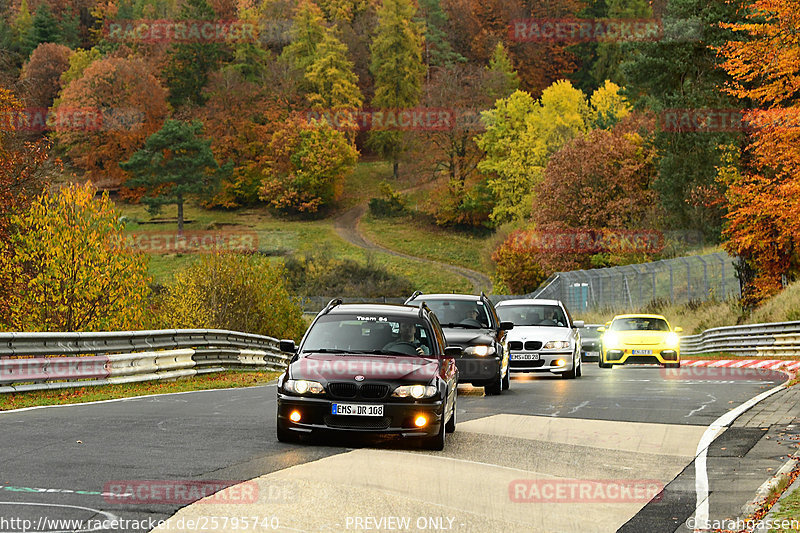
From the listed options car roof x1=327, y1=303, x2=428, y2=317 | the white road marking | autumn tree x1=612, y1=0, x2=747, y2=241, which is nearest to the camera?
the white road marking

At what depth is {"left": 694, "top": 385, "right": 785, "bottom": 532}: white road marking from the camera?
8240mm

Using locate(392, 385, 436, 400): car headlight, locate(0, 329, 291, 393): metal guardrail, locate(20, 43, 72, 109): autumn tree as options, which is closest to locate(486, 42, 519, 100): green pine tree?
locate(20, 43, 72, 109): autumn tree

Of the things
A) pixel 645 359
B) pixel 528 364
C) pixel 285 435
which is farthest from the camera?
pixel 645 359

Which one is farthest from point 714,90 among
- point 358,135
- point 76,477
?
point 358,135

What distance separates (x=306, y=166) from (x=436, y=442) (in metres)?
Result: 112

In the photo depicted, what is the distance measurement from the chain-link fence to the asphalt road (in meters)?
28.6

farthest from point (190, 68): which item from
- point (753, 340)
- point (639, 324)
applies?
point (639, 324)

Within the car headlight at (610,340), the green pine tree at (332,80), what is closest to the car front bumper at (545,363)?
the car headlight at (610,340)

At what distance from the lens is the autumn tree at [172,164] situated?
11150 centimetres

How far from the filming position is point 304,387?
11711 mm

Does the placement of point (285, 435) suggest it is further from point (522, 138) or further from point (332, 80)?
point (332, 80)

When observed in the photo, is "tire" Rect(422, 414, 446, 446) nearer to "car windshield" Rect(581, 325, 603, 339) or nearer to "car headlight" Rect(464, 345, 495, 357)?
"car headlight" Rect(464, 345, 495, 357)

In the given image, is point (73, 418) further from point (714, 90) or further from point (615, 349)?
point (714, 90)

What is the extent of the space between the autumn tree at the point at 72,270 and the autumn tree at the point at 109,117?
324ft
